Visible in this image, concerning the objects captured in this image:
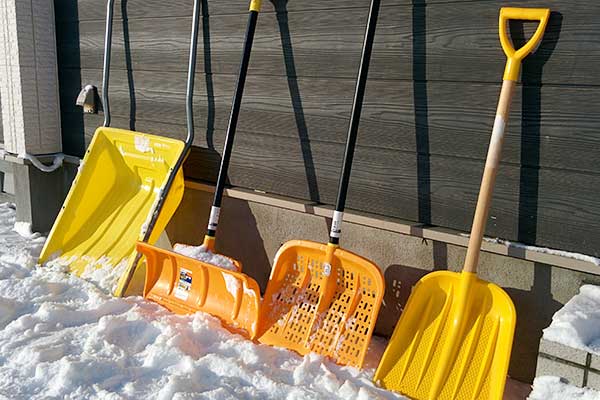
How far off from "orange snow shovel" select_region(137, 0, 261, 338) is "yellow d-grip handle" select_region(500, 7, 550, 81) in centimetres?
112

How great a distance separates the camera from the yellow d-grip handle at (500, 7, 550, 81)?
1.84 metres

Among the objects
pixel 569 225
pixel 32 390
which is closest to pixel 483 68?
pixel 569 225

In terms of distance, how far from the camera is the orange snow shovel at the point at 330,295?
2.09 m

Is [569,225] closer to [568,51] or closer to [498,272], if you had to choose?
[498,272]

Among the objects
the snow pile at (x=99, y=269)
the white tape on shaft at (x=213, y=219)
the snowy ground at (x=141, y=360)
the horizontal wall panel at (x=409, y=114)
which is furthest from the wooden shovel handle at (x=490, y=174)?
the snow pile at (x=99, y=269)

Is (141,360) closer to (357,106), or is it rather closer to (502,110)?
(357,106)

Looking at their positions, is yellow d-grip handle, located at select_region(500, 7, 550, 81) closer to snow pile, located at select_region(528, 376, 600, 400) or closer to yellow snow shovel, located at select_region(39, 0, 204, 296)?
snow pile, located at select_region(528, 376, 600, 400)

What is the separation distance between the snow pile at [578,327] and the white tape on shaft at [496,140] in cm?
55

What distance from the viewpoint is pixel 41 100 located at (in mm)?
3438

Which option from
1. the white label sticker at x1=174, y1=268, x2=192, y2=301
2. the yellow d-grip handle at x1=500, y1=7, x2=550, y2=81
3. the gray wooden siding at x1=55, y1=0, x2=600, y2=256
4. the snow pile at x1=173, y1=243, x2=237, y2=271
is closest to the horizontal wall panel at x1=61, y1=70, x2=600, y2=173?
the gray wooden siding at x1=55, y1=0, x2=600, y2=256

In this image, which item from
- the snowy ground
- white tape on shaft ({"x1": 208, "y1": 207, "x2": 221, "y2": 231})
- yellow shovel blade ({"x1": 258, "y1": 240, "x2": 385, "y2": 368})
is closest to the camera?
the snowy ground

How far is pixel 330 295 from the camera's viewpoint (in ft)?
7.24

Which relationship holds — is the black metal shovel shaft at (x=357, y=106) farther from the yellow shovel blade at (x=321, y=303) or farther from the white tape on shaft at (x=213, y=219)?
the white tape on shaft at (x=213, y=219)

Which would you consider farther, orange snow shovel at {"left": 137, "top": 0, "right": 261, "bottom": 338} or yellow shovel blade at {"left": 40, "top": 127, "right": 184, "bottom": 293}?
yellow shovel blade at {"left": 40, "top": 127, "right": 184, "bottom": 293}
